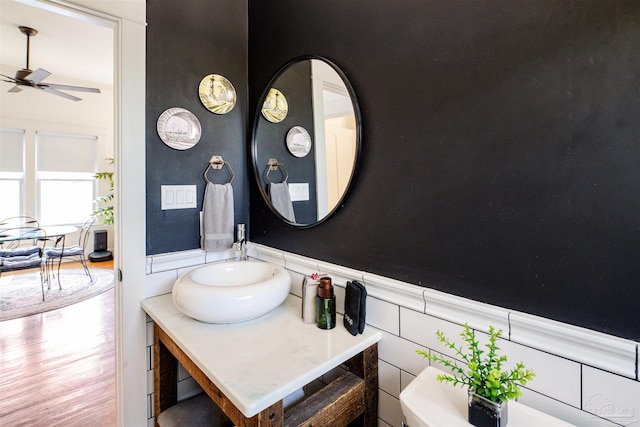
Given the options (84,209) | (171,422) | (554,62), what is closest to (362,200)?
(554,62)

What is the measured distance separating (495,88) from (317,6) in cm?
83

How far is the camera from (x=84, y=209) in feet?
17.1

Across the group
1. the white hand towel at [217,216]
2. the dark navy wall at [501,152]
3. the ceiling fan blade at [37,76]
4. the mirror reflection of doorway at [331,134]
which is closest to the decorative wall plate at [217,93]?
Result: the white hand towel at [217,216]

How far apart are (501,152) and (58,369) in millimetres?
2945

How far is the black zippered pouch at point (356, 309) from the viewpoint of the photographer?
0.98 meters

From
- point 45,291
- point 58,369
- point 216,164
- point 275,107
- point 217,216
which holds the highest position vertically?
point 275,107

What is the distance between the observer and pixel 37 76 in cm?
315

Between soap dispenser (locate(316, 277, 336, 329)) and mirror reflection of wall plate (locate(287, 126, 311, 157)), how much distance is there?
57 centimetres

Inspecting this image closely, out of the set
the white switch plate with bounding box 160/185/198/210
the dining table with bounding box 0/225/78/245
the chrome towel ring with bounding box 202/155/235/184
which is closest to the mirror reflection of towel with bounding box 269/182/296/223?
the chrome towel ring with bounding box 202/155/235/184

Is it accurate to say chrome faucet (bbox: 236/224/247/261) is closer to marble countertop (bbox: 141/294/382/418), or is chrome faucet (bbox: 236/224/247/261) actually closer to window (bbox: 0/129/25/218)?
marble countertop (bbox: 141/294/382/418)

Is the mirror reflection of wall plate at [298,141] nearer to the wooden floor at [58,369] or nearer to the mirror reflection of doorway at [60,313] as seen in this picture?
the mirror reflection of doorway at [60,313]

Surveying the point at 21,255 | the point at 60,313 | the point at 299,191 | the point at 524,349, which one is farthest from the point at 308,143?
the point at 21,255

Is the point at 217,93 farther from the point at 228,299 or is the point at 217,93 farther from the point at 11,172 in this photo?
the point at 11,172

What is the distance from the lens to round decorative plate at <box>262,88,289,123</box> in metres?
1.40
